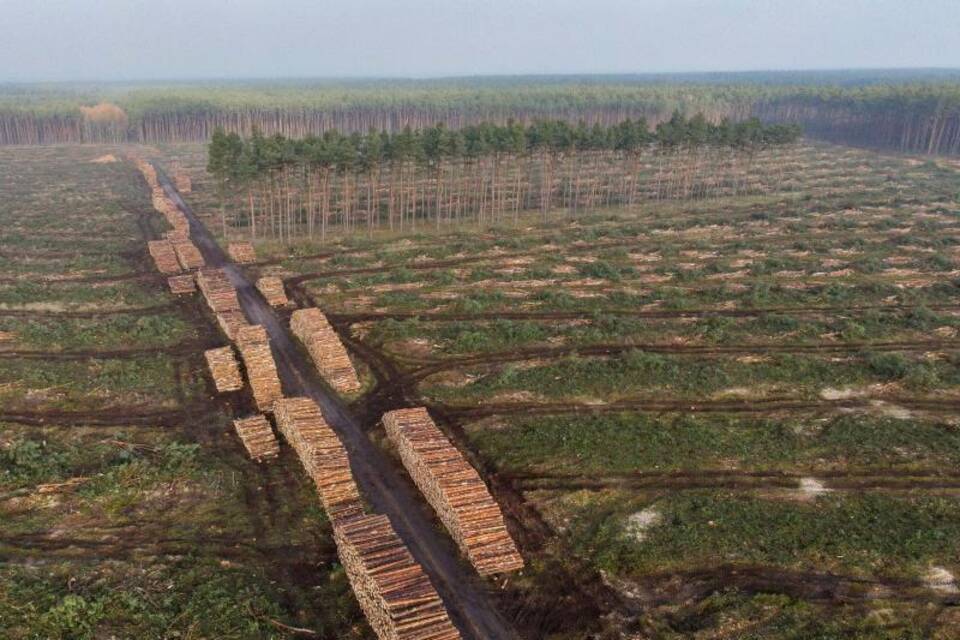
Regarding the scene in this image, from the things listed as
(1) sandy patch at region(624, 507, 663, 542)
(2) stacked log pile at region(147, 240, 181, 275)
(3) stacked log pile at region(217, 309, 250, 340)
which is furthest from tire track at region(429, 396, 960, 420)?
(2) stacked log pile at region(147, 240, 181, 275)

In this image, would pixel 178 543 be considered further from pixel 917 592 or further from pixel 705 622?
pixel 917 592

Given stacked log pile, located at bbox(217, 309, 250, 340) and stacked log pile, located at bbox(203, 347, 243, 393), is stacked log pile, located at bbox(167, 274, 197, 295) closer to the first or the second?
stacked log pile, located at bbox(217, 309, 250, 340)

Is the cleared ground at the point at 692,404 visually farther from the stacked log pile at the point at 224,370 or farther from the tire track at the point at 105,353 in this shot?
the tire track at the point at 105,353

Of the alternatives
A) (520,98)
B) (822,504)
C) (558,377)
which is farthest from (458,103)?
(822,504)

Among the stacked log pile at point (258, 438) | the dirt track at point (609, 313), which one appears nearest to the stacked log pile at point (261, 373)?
the stacked log pile at point (258, 438)

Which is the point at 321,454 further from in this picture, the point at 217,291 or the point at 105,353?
the point at 217,291
